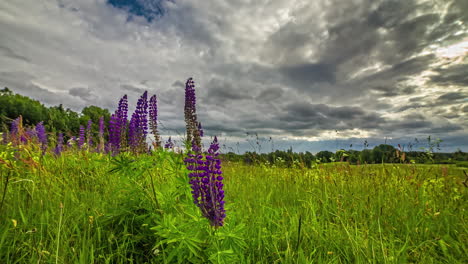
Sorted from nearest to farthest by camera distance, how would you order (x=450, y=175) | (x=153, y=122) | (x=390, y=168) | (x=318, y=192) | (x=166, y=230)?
(x=166, y=230) → (x=153, y=122) → (x=318, y=192) → (x=450, y=175) → (x=390, y=168)

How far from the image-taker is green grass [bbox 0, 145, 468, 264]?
2.32 m

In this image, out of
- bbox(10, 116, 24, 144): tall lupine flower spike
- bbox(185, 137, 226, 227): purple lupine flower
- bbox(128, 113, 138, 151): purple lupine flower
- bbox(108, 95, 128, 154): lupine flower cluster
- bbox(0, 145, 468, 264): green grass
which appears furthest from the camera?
bbox(10, 116, 24, 144): tall lupine flower spike

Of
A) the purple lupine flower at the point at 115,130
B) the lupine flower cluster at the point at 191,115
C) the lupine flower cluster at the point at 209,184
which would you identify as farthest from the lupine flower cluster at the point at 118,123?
the lupine flower cluster at the point at 209,184

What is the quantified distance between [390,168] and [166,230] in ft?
21.8

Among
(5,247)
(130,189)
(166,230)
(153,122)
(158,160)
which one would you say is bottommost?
(5,247)

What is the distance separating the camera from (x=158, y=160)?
9.62 feet

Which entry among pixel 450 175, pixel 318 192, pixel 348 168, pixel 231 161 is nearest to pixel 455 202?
pixel 450 175

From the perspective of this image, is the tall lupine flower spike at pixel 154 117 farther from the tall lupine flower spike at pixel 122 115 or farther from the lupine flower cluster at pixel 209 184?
the lupine flower cluster at pixel 209 184

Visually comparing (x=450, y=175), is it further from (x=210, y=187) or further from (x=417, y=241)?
(x=210, y=187)

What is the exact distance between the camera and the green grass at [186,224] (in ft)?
7.62

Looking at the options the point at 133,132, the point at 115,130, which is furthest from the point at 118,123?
the point at 133,132

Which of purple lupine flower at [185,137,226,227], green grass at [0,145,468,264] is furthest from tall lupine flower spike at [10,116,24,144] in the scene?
purple lupine flower at [185,137,226,227]

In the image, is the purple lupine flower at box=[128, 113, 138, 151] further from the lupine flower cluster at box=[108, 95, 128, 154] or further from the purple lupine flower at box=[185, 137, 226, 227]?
the purple lupine flower at box=[185, 137, 226, 227]

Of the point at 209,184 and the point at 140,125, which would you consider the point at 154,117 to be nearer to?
the point at 140,125
